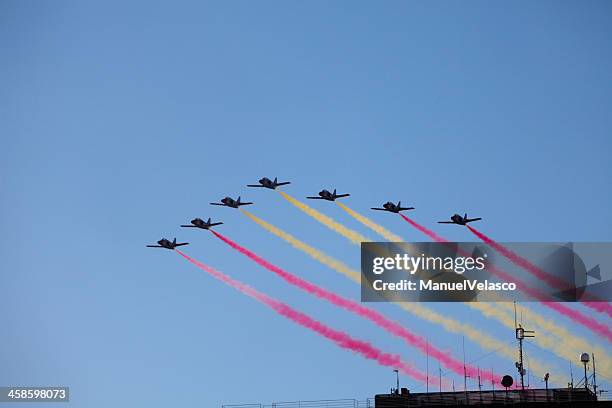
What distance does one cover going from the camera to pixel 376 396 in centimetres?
19362

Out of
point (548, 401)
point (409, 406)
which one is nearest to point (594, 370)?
point (548, 401)

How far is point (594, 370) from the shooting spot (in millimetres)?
190500

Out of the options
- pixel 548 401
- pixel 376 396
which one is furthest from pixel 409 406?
pixel 548 401

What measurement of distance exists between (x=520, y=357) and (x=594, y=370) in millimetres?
12689

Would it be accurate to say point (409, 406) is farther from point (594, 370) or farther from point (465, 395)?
point (594, 370)

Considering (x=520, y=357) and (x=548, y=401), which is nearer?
(x=548, y=401)

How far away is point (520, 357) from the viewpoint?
19988 cm

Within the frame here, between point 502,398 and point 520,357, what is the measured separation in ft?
36.4

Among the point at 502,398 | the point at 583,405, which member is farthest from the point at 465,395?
the point at 583,405

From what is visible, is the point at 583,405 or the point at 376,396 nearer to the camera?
the point at 583,405

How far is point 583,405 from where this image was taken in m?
182

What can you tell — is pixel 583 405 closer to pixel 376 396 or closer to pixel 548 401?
pixel 548 401

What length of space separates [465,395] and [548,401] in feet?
37.4

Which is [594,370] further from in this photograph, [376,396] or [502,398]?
[376,396]
